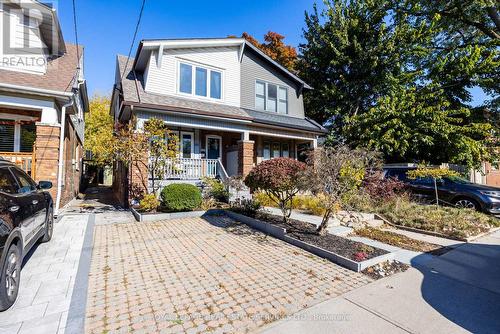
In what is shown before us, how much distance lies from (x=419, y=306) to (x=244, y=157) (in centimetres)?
945

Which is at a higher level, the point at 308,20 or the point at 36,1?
the point at 308,20

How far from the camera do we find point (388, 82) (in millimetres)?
17062

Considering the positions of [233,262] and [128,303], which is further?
[233,262]

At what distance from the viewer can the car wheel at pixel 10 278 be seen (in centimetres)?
298

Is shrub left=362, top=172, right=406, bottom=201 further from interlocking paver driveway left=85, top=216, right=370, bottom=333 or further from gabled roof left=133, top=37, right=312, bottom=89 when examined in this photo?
gabled roof left=133, top=37, right=312, bottom=89

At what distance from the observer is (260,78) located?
15180 millimetres

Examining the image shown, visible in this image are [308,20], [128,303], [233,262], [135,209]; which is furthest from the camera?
[308,20]

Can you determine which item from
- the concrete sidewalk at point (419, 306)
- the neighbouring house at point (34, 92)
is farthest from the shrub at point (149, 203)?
the concrete sidewalk at point (419, 306)

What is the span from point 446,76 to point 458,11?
5.27 metres

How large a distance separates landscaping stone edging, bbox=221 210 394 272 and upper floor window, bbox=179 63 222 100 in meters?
7.46

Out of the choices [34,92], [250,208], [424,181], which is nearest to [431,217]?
[424,181]

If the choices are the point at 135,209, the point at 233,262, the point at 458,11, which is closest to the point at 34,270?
the point at 233,262

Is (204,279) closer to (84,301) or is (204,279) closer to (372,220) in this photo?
(84,301)

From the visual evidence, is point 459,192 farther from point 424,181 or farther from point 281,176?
point 281,176
